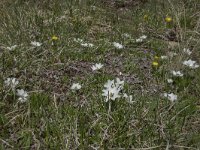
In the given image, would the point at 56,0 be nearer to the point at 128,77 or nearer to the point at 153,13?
the point at 153,13

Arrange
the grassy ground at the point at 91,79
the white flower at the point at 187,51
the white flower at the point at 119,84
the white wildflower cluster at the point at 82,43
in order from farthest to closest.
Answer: the white wildflower cluster at the point at 82,43 → the white flower at the point at 187,51 → the white flower at the point at 119,84 → the grassy ground at the point at 91,79

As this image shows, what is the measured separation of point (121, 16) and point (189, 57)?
150cm

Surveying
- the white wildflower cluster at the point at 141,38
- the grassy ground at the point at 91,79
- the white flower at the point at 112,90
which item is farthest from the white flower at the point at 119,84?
the white wildflower cluster at the point at 141,38

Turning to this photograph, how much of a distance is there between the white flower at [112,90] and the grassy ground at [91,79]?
0.05 m

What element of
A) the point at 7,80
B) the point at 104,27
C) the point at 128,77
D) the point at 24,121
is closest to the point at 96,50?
the point at 128,77

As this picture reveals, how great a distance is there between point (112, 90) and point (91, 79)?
1.38 feet

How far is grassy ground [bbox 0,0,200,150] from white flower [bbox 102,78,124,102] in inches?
2.1

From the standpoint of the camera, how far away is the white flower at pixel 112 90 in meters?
2.86

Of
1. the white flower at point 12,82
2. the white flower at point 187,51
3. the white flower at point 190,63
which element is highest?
the white flower at point 12,82

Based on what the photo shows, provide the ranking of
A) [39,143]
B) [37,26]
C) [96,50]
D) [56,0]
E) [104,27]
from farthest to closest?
[56,0] < [104,27] < [37,26] < [96,50] < [39,143]

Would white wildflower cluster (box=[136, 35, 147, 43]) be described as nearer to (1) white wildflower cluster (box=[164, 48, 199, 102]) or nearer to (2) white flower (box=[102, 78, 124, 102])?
(1) white wildflower cluster (box=[164, 48, 199, 102])

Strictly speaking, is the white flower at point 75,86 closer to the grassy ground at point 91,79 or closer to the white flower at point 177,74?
the grassy ground at point 91,79

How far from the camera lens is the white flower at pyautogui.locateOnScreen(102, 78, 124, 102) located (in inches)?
113

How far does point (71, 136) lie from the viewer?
256 cm
